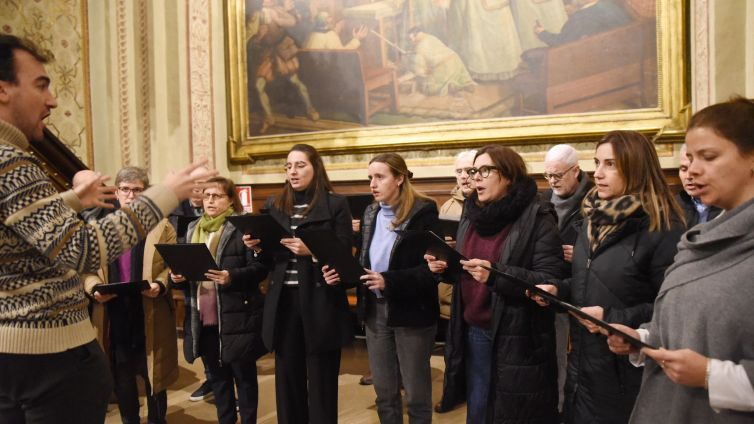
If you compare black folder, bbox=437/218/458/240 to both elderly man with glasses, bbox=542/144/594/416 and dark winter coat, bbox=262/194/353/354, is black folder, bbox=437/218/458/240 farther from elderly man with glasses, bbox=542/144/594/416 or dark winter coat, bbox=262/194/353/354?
elderly man with glasses, bbox=542/144/594/416

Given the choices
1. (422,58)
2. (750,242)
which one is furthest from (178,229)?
(750,242)

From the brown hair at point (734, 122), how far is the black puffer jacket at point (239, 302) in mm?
2750

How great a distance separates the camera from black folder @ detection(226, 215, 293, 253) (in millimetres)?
3293

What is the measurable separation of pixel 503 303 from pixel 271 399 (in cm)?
259

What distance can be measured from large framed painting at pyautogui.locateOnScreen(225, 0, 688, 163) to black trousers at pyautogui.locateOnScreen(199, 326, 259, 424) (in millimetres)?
3082

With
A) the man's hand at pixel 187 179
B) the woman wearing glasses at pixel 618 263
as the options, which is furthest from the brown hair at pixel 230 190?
the woman wearing glasses at pixel 618 263

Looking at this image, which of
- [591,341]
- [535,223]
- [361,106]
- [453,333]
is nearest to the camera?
[591,341]

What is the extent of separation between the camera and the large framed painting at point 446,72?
17.2ft

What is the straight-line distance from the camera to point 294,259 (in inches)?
141

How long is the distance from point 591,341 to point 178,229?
3.47 m

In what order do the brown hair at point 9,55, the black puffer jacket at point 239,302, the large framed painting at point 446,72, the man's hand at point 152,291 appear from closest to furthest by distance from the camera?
the brown hair at point 9,55
the black puffer jacket at point 239,302
the man's hand at point 152,291
the large framed painting at point 446,72

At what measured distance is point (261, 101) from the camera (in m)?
7.10

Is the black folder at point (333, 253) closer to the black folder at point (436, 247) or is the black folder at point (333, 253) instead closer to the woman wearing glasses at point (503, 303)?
the black folder at point (436, 247)

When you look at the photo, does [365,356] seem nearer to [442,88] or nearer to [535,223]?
[442,88]
